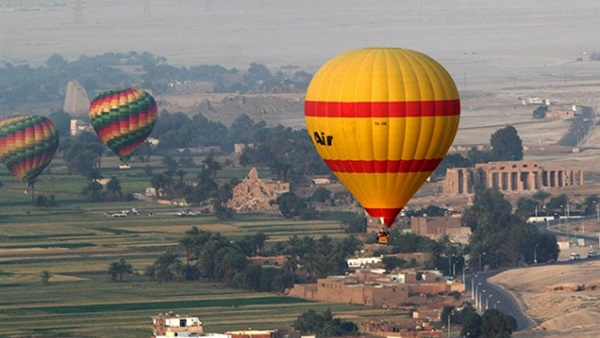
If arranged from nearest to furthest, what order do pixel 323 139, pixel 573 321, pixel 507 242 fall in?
1. pixel 323 139
2. pixel 573 321
3. pixel 507 242

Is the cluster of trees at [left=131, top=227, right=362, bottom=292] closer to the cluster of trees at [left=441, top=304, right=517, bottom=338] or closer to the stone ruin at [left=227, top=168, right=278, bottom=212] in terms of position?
the cluster of trees at [left=441, top=304, right=517, bottom=338]

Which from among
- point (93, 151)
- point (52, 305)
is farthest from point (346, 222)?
point (93, 151)

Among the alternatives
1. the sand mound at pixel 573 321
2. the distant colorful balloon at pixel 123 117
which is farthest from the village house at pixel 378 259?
the distant colorful balloon at pixel 123 117

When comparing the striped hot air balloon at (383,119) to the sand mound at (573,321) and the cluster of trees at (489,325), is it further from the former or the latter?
the sand mound at (573,321)

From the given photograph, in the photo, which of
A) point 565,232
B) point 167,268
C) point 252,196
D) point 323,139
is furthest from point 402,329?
point 252,196

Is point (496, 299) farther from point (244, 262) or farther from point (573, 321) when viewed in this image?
point (244, 262)

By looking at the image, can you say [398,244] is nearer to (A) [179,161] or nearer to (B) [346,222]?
(B) [346,222]

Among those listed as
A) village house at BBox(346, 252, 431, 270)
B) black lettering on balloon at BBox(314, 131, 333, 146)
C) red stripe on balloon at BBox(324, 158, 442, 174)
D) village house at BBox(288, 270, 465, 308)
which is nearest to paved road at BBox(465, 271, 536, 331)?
village house at BBox(288, 270, 465, 308)
